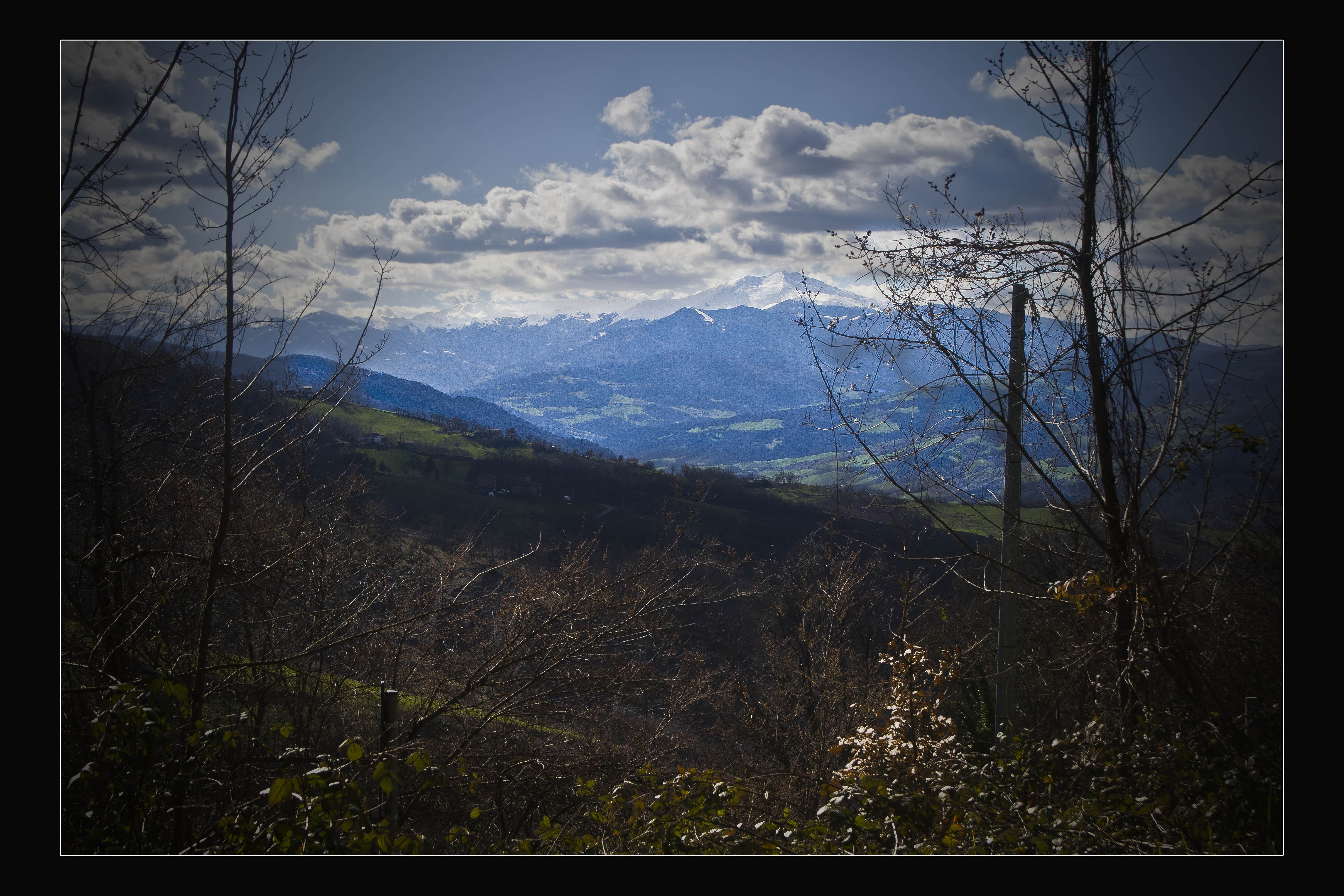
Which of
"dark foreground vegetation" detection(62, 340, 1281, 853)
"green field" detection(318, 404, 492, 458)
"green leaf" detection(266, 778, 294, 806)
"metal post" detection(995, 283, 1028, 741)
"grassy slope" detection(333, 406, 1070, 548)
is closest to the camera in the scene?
"green leaf" detection(266, 778, 294, 806)

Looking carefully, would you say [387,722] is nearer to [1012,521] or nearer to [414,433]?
[1012,521]

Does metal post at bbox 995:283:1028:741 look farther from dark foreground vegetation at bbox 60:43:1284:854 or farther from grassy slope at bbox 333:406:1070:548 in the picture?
grassy slope at bbox 333:406:1070:548

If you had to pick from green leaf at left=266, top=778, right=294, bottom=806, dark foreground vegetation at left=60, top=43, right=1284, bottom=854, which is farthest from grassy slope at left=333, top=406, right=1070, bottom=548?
green leaf at left=266, top=778, right=294, bottom=806

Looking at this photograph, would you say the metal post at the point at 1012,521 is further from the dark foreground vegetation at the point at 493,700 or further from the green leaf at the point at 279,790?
the green leaf at the point at 279,790

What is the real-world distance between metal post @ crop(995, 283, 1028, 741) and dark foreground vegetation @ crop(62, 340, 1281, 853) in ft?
0.63

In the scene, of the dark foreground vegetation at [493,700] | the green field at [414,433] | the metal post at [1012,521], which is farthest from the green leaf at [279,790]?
the green field at [414,433]

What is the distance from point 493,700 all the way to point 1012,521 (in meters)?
4.42

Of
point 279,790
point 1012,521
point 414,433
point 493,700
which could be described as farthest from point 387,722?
point 414,433

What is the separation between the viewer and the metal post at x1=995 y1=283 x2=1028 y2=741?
379cm

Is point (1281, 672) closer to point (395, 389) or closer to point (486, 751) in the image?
point (486, 751)

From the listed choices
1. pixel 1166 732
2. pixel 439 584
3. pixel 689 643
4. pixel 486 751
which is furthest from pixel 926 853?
pixel 689 643

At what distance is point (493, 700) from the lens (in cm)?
568

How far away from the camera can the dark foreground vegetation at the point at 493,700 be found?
3.07 meters

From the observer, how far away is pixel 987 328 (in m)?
3.77
